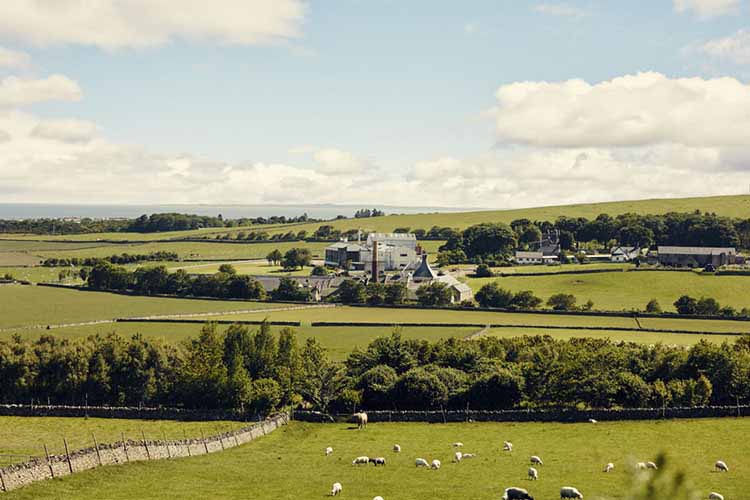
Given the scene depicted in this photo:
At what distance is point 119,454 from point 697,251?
388ft

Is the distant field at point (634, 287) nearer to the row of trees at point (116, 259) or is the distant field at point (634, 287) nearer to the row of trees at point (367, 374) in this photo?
the row of trees at point (367, 374)

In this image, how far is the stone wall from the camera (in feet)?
109

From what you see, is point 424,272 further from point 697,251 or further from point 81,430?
point 81,430

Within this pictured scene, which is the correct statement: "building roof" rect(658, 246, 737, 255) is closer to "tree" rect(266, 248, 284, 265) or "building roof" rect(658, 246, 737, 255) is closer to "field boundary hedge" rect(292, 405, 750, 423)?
"tree" rect(266, 248, 284, 265)

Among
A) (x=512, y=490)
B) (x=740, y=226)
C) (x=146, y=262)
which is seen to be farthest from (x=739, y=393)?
(x=146, y=262)

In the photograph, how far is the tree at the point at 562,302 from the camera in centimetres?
9700

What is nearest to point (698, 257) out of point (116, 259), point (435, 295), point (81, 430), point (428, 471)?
point (435, 295)

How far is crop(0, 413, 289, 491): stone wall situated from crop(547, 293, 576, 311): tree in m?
54.8

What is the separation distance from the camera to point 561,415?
171ft

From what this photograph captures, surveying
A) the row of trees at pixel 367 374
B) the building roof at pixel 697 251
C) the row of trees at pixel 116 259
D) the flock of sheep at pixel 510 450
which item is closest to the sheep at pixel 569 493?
Answer: the flock of sheep at pixel 510 450

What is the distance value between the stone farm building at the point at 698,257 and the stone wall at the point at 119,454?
99923mm

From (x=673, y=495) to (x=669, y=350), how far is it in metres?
57.8

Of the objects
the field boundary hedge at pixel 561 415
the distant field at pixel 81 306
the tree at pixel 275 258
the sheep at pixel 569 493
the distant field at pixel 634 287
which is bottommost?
the field boundary hedge at pixel 561 415

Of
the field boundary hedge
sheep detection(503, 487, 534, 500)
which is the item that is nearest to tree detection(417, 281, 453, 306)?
the field boundary hedge
